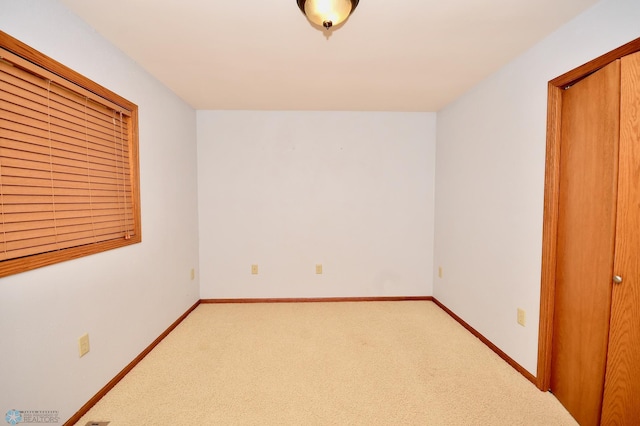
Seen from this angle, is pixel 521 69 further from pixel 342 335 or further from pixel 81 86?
pixel 81 86

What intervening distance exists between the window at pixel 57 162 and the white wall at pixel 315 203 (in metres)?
1.28

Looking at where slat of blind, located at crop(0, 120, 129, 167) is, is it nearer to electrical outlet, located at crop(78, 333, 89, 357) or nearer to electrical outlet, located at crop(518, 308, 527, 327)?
electrical outlet, located at crop(78, 333, 89, 357)

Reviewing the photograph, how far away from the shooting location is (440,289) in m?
3.17

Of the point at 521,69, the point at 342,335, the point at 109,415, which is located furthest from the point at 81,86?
the point at 521,69

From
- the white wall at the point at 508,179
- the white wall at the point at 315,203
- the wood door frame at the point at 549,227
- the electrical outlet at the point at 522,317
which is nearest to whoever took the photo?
the white wall at the point at 508,179

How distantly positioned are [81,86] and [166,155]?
0.96 metres

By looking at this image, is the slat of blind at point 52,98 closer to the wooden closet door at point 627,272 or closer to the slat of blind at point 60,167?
the slat of blind at point 60,167

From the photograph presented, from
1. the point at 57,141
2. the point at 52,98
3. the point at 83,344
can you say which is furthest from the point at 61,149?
the point at 83,344

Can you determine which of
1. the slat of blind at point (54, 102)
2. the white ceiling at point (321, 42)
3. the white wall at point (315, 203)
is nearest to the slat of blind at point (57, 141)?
the slat of blind at point (54, 102)

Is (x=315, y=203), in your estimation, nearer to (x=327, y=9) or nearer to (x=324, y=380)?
(x=324, y=380)

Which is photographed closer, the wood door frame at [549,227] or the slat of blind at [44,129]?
the slat of blind at [44,129]

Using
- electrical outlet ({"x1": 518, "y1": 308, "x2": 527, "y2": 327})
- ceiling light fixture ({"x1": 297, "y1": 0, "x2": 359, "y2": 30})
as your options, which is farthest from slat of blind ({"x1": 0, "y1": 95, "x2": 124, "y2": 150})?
electrical outlet ({"x1": 518, "y1": 308, "x2": 527, "y2": 327})

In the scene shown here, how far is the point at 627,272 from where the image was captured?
1.29m

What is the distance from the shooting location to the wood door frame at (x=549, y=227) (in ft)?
5.43
